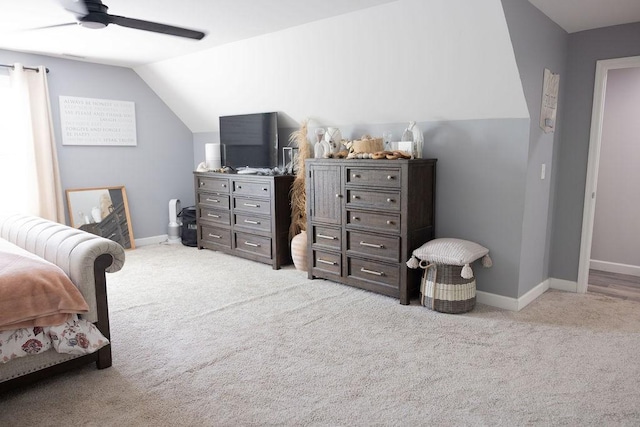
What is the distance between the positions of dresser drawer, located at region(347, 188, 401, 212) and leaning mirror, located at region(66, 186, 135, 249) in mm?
3193

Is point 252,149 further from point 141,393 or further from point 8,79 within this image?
point 141,393

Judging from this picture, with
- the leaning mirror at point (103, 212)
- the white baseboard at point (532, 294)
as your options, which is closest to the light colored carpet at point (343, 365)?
the white baseboard at point (532, 294)

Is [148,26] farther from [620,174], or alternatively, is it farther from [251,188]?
[620,174]

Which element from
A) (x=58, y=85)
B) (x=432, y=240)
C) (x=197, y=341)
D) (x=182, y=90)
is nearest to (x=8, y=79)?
(x=58, y=85)

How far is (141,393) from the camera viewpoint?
2354 millimetres

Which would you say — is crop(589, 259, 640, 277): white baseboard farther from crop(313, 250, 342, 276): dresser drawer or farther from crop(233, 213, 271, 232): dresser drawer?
crop(233, 213, 271, 232): dresser drawer

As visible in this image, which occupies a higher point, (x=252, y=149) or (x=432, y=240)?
(x=252, y=149)

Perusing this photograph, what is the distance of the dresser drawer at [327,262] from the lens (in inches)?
160

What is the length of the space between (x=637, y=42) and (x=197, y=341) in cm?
392

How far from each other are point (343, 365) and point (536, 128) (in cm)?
226

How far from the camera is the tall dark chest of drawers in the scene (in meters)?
3.58

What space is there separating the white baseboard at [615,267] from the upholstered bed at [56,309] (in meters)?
4.51

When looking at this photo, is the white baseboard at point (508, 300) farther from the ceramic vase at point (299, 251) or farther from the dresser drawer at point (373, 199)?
the ceramic vase at point (299, 251)

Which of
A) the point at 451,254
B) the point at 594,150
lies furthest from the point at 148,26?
the point at 594,150
